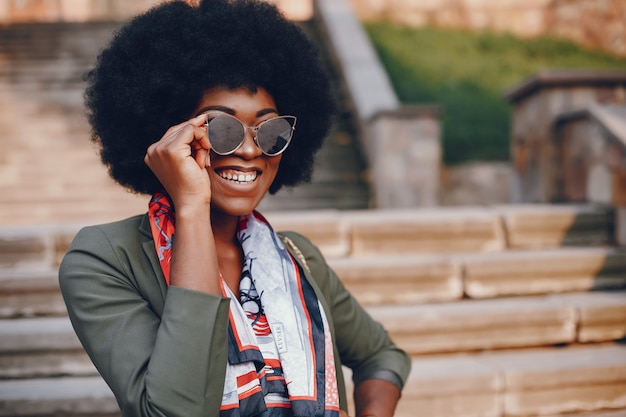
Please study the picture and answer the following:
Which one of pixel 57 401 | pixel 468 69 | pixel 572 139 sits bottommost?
pixel 57 401

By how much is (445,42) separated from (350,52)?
475cm

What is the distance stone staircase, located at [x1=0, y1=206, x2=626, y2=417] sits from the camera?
2742 millimetres

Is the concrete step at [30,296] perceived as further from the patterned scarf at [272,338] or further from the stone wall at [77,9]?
the stone wall at [77,9]

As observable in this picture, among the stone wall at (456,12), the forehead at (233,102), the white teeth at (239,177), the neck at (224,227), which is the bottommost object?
the neck at (224,227)

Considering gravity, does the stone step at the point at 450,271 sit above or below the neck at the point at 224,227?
below

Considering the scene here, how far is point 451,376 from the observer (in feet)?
9.01

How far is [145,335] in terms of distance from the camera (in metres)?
1.26

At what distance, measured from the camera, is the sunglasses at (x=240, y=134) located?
146cm

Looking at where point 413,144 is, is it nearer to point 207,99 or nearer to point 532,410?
point 532,410

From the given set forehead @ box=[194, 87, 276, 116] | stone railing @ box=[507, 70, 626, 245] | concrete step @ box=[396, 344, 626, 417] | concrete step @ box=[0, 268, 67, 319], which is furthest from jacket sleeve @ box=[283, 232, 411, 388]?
stone railing @ box=[507, 70, 626, 245]

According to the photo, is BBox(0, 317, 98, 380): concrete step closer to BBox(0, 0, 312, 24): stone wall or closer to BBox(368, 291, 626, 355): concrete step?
BBox(368, 291, 626, 355): concrete step

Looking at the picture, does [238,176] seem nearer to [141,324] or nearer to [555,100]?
[141,324]

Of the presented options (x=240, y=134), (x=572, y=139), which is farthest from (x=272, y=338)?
(x=572, y=139)

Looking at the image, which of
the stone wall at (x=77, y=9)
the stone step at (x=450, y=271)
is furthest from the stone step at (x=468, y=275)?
the stone wall at (x=77, y=9)
